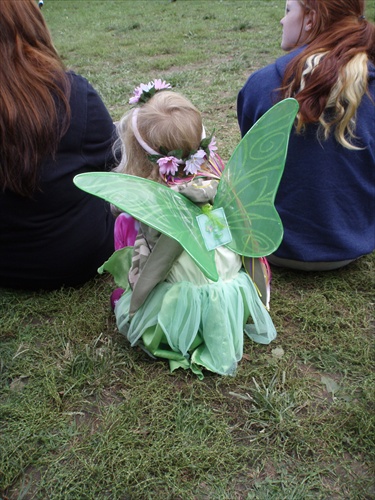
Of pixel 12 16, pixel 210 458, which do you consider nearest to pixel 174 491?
pixel 210 458

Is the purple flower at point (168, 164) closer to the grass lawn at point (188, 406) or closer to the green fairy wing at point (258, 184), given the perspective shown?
the green fairy wing at point (258, 184)

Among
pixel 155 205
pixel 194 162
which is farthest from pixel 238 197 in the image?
pixel 155 205

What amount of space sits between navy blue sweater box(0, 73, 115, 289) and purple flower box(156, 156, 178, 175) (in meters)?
0.49

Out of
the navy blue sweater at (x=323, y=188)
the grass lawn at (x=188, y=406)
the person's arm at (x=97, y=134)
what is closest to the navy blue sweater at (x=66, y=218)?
the person's arm at (x=97, y=134)

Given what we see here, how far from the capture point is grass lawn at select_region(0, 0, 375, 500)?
1.65 m

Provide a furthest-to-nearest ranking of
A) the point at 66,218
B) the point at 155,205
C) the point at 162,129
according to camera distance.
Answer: the point at 66,218 → the point at 162,129 → the point at 155,205

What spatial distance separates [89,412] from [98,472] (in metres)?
→ 0.27

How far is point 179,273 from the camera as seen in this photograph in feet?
6.40

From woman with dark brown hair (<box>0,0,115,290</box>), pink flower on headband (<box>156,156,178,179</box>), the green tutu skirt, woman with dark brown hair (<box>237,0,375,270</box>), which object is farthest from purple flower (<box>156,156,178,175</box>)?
woman with dark brown hair (<box>237,0,375,270</box>)

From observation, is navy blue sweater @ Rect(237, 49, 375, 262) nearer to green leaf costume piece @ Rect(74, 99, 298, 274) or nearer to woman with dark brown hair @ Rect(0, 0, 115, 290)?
green leaf costume piece @ Rect(74, 99, 298, 274)

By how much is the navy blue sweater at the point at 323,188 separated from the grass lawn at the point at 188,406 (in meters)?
0.20

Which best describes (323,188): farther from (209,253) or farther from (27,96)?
(27,96)

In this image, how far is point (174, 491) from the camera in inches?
63.6

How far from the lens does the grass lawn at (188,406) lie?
165 cm
